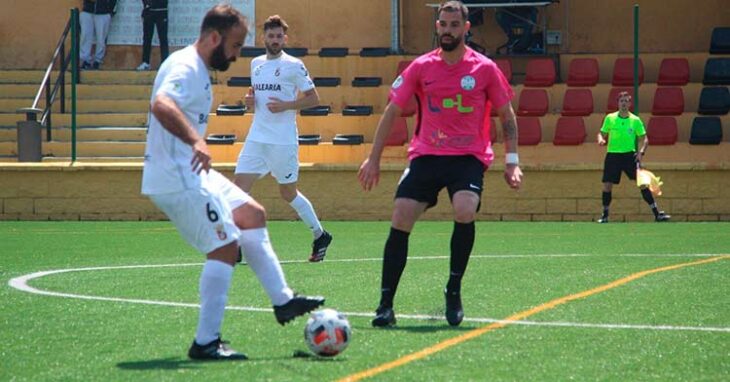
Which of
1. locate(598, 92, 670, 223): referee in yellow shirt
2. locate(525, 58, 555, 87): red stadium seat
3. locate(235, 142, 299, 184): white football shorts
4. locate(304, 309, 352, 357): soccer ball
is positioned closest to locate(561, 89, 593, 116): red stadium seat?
locate(525, 58, 555, 87): red stadium seat

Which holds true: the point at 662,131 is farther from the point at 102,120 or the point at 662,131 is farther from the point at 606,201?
the point at 102,120

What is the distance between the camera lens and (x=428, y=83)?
8.80 m

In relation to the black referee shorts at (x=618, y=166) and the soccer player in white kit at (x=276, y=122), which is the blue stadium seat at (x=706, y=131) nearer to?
the black referee shorts at (x=618, y=166)

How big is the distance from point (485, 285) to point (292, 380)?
15.8ft

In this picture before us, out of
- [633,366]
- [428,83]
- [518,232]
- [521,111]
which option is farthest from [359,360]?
[521,111]

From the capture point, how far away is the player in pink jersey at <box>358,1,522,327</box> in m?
Result: 8.66

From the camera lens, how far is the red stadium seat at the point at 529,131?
25.1 metres

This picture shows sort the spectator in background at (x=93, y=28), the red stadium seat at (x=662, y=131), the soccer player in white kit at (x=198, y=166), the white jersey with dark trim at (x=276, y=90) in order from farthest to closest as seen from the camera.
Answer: the spectator in background at (x=93, y=28)
the red stadium seat at (x=662, y=131)
the white jersey with dark trim at (x=276, y=90)
the soccer player in white kit at (x=198, y=166)

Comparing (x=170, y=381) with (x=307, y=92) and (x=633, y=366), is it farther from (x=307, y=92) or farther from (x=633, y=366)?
(x=307, y=92)

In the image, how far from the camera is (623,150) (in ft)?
73.2

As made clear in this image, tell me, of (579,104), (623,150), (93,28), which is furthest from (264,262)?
(93,28)

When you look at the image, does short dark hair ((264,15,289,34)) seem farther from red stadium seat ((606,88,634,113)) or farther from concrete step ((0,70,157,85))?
concrete step ((0,70,157,85))

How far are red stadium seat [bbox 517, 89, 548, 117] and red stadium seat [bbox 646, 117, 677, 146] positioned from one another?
6.25 feet

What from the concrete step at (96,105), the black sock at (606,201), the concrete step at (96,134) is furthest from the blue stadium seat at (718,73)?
the concrete step at (96,105)
